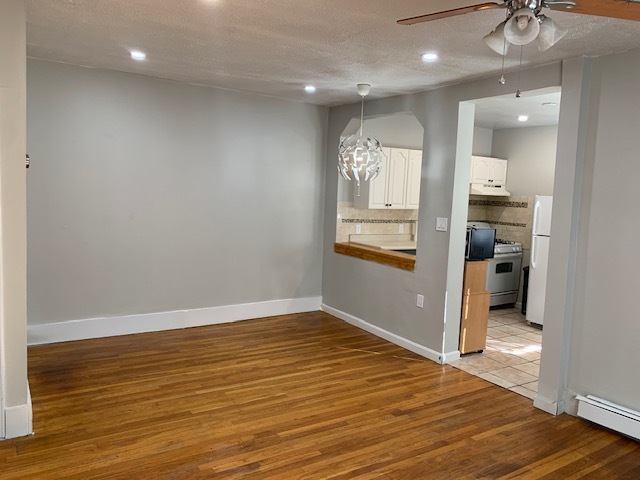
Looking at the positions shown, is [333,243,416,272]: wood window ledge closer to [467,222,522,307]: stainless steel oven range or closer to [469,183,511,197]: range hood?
[467,222,522,307]: stainless steel oven range

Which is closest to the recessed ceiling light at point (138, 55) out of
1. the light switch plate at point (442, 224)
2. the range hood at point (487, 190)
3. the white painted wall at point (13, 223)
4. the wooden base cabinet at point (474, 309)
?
the white painted wall at point (13, 223)

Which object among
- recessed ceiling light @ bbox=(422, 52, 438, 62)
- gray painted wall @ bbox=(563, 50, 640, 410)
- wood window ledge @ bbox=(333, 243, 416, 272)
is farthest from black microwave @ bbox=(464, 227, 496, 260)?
recessed ceiling light @ bbox=(422, 52, 438, 62)

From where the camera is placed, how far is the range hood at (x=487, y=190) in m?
6.70

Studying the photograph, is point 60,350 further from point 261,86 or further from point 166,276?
point 261,86

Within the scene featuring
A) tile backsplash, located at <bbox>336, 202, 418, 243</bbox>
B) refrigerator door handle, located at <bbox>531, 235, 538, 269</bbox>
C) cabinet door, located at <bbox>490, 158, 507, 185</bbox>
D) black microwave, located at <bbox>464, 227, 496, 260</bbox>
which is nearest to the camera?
black microwave, located at <bbox>464, 227, 496, 260</bbox>

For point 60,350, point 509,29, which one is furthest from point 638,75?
point 60,350

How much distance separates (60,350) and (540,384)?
399cm

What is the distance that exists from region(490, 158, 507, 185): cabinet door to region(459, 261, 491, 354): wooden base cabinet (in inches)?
102

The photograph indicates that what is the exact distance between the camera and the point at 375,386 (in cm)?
388

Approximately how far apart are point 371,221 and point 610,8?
15.5ft

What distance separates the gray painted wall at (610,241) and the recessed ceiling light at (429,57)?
1.03 metres

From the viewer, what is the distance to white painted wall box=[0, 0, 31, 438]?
2.62m

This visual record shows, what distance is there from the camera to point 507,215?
7.07 meters

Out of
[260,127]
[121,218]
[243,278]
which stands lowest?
[243,278]
